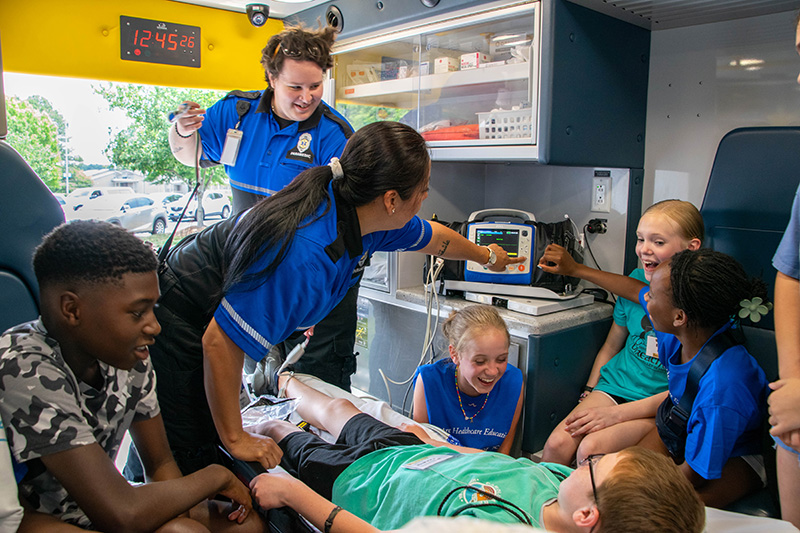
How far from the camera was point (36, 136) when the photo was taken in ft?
9.34

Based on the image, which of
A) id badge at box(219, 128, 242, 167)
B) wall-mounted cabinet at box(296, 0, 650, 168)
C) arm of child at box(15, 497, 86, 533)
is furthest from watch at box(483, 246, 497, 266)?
arm of child at box(15, 497, 86, 533)

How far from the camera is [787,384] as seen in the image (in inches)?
55.6

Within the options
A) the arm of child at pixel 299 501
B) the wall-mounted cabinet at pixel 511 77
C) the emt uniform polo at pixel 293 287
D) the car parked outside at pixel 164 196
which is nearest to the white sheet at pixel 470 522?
the arm of child at pixel 299 501

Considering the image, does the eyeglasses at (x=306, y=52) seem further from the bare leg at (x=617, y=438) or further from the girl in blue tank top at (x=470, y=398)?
the bare leg at (x=617, y=438)

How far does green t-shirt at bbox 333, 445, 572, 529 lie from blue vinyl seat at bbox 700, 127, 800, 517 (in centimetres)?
121

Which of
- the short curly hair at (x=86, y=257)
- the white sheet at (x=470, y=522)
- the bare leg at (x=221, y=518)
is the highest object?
the short curly hair at (x=86, y=257)

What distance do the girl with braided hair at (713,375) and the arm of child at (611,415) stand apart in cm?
22

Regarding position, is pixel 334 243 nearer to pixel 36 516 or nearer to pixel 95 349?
pixel 95 349

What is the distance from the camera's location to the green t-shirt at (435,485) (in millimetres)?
1385

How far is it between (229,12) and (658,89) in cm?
222

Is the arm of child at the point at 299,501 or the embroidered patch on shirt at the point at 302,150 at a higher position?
the embroidered patch on shirt at the point at 302,150

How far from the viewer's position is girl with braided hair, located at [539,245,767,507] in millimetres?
1634

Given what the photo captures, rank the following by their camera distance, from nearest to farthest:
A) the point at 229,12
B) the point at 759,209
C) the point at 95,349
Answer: the point at 95,349
the point at 759,209
the point at 229,12

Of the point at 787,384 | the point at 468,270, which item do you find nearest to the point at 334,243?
the point at 787,384
